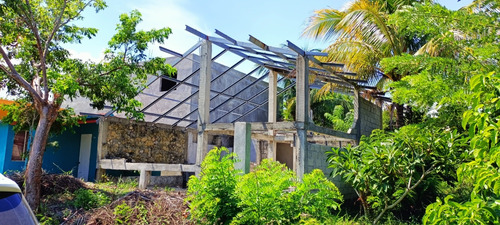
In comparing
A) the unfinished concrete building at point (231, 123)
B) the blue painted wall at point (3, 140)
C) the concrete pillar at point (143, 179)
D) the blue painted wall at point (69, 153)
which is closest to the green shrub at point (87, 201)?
the unfinished concrete building at point (231, 123)

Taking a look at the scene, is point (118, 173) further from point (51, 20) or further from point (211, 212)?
point (211, 212)

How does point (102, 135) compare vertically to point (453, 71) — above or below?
below

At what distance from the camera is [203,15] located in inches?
314

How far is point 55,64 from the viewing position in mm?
10047

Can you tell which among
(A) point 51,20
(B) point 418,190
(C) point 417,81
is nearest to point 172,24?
(A) point 51,20

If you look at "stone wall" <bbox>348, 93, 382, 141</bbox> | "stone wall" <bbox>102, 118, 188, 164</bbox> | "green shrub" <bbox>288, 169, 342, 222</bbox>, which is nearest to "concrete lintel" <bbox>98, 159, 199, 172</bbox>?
"stone wall" <bbox>102, 118, 188, 164</bbox>

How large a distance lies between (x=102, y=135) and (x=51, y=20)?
4.83 m

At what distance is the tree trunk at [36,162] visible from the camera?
8078 millimetres

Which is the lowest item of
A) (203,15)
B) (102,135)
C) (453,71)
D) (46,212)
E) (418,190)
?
(46,212)

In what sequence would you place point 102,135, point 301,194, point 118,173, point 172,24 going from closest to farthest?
point 301,194, point 172,24, point 102,135, point 118,173

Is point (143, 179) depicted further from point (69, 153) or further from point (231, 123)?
point (69, 153)

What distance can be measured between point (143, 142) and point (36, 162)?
717cm

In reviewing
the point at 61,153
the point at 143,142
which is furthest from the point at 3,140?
the point at 143,142

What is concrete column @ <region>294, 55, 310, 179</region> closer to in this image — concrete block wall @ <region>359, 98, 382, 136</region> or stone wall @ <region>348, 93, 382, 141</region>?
stone wall @ <region>348, 93, 382, 141</region>
